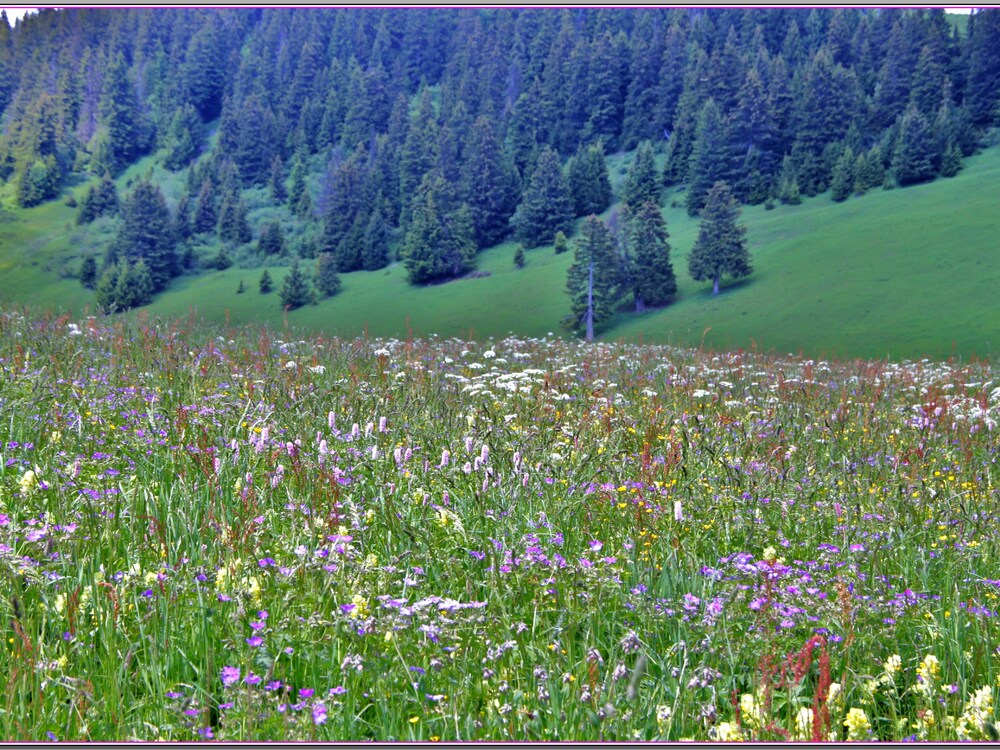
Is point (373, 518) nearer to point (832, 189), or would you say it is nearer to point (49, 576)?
point (49, 576)

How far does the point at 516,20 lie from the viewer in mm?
140250

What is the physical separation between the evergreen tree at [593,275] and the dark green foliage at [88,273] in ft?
214

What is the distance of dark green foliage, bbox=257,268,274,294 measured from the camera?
265ft

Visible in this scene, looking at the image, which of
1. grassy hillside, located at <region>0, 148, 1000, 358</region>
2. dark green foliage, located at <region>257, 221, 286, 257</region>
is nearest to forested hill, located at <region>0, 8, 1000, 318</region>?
dark green foliage, located at <region>257, 221, 286, 257</region>

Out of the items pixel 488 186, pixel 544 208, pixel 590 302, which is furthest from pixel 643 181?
pixel 590 302

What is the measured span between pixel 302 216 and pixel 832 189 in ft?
240

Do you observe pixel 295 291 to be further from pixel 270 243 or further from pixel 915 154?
pixel 915 154

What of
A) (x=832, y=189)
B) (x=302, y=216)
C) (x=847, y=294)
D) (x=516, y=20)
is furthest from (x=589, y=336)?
(x=516, y=20)

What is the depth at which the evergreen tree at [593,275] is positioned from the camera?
5544cm

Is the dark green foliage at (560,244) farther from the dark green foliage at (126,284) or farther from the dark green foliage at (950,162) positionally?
the dark green foliage at (126,284)

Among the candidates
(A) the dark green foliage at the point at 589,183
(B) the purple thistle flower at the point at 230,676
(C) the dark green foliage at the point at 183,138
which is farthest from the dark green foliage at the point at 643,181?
(C) the dark green foliage at the point at 183,138

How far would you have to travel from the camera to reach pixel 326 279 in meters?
77.6

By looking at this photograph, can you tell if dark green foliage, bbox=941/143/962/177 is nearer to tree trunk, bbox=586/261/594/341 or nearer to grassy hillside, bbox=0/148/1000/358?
grassy hillside, bbox=0/148/1000/358

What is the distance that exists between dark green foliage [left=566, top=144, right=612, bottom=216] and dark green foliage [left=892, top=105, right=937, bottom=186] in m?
25.5
